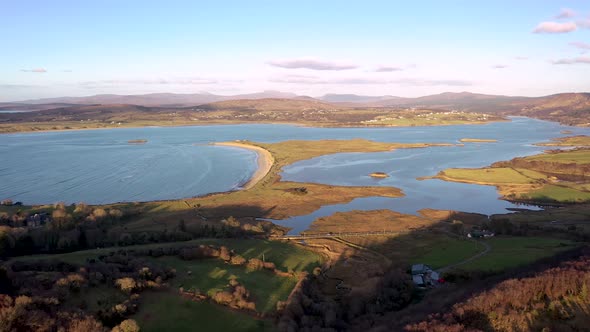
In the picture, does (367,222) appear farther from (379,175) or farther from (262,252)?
(379,175)

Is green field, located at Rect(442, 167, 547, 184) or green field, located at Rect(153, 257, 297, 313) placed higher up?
green field, located at Rect(442, 167, 547, 184)

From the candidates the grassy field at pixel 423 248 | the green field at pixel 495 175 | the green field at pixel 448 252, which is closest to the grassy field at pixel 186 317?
the grassy field at pixel 423 248

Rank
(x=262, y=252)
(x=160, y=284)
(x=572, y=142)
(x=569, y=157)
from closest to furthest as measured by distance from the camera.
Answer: (x=160, y=284), (x=262, y=252), (x=569, y=157), (x=572, y=142)

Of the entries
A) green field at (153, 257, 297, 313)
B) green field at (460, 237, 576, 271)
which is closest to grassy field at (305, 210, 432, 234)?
green field at (460, 237, 576, 271)

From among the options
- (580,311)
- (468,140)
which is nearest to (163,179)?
(580,311)

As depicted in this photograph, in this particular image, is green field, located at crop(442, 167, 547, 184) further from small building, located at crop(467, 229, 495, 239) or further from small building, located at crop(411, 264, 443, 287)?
small building, located at crop(411, 264, 443, 287)

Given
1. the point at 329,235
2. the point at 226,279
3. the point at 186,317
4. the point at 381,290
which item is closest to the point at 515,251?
the point at 381,290

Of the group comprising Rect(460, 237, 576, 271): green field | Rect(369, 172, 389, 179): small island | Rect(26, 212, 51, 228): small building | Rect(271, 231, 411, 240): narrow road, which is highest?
Rect(26, 212, 51, 228): small building
